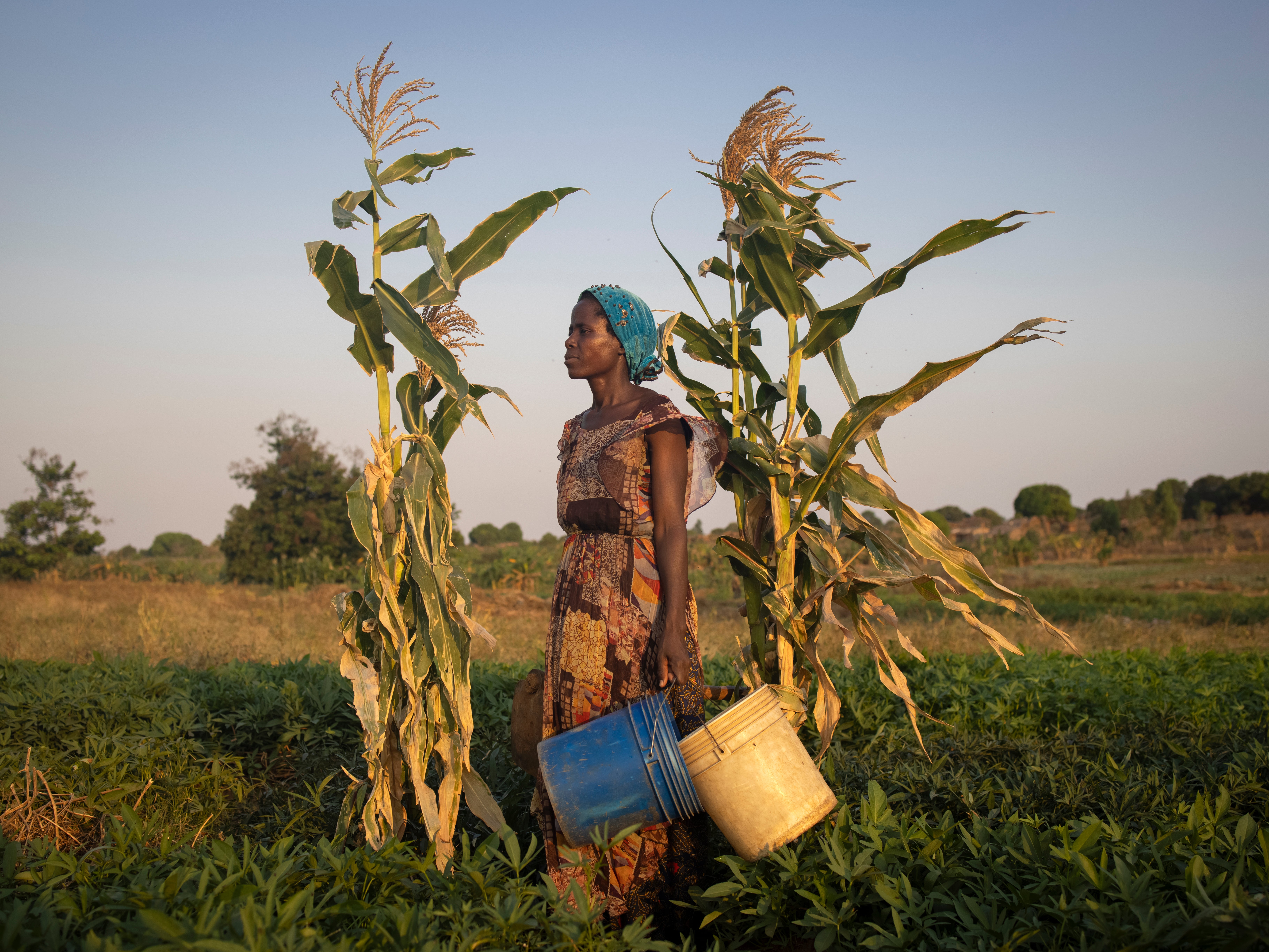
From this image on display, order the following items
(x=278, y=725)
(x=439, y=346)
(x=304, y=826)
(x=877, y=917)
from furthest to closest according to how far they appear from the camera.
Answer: (x=278, y=725)
(x=304, y=826)
(x=439, y=346)
(x=877, y=917)

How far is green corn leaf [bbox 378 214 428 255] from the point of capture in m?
2.52

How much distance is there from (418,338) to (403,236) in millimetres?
400

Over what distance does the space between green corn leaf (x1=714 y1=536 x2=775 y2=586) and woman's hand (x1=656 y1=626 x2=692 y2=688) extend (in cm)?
35

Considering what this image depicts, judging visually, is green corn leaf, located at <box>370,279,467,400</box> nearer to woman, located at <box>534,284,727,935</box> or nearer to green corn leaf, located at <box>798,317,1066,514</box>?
woman, located at <box>534,284,727,935</box>

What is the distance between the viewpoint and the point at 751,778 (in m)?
2.22

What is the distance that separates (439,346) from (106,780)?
2228 millimetres

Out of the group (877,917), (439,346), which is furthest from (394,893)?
(439,346)

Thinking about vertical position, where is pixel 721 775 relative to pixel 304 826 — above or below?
above

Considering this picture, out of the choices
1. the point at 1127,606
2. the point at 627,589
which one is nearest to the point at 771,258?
the point at 627,589

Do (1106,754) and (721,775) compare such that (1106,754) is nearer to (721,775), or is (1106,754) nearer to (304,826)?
(721,775)

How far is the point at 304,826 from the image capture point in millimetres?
2992

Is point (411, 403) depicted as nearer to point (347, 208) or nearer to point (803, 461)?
point (347, 208)

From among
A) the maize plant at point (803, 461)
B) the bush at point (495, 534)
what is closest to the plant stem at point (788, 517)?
the maize plant at point (803, 461)

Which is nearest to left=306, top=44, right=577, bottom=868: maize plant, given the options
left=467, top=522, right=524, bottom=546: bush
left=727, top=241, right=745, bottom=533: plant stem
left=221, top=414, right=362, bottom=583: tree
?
left=727, top=241, right=745, bottom=533: plant stem
